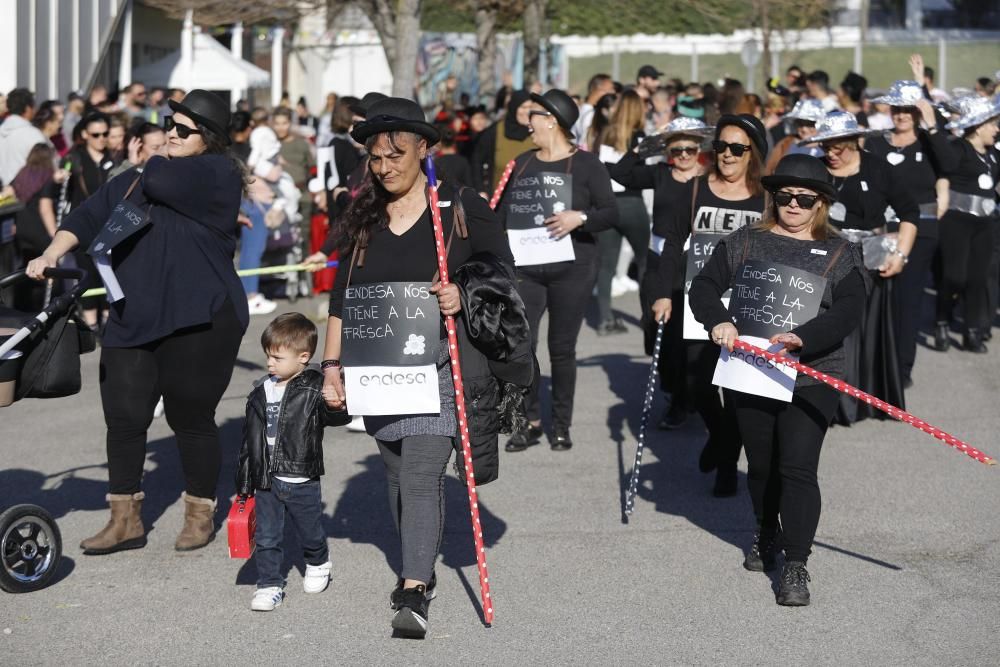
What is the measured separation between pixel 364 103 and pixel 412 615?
4600 millimetres

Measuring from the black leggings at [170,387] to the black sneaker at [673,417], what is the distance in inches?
138

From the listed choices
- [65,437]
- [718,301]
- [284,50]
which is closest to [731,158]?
[718,301]

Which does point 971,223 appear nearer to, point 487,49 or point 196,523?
point 196,523

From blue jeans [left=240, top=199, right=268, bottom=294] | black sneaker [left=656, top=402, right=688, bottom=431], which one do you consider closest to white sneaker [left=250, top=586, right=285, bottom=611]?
black sneaker [left=656, top=402, right=688, bottom=431]

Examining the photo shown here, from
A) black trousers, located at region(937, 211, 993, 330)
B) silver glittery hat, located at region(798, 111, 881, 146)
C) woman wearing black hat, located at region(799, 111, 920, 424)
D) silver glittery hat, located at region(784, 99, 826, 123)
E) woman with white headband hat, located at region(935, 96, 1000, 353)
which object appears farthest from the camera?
black trousers, located at region(937, 211, 993, 330)

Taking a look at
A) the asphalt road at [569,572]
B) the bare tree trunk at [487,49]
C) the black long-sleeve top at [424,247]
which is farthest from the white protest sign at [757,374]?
the bare tree trunk at [487,49]

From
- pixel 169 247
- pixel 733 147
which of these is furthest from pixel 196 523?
pixel 733 147

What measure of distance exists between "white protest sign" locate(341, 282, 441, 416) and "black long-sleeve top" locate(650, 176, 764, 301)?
2338mm

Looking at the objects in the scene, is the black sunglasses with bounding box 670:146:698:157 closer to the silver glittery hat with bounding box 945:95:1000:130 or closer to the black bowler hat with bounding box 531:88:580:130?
the black bowler hat with bounding box 531:88:580:130

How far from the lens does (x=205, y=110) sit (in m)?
6.42

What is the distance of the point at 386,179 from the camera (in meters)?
5.48

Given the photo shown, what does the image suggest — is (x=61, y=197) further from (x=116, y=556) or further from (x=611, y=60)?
(x=611, y=60)

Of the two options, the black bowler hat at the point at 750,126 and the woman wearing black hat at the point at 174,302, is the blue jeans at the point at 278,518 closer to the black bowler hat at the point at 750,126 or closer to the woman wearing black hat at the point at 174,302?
the woman wearing black hat at the point at 174,302

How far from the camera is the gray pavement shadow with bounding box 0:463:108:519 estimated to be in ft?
24.2
